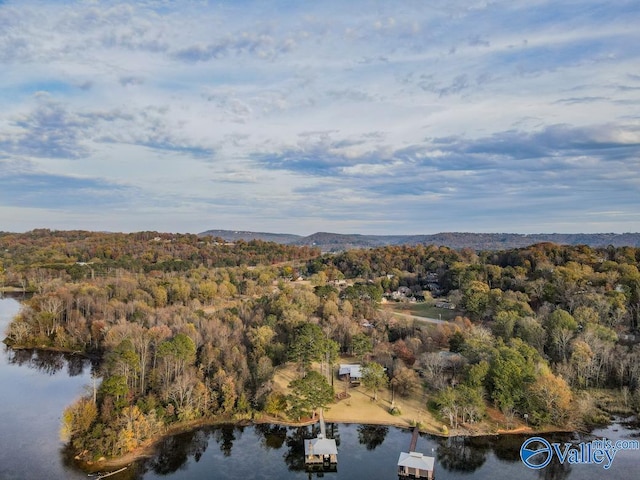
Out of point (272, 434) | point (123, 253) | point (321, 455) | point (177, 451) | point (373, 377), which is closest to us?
point (321, 455)

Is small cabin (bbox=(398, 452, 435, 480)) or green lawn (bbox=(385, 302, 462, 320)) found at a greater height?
green lawn (bbox=(385, 302, 462, 320))

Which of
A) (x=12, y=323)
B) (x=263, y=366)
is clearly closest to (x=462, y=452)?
(x=263, y=366)

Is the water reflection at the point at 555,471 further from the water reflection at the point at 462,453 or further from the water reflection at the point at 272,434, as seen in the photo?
the water reflection at the point at 272,434

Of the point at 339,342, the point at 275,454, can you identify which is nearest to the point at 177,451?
the point at 275,454

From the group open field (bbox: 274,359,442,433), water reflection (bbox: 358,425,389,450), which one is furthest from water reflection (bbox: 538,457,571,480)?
water reflection (bbox: 358,425,389,450)

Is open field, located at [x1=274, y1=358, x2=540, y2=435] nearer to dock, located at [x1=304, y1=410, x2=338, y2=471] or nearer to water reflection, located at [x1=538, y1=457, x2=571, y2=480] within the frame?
water reflection, located at [x1=538, y1=457, x2=571, y2=480]

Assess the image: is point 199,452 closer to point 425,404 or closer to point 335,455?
point 335,455

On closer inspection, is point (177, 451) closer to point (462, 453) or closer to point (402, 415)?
point (402, 415)
